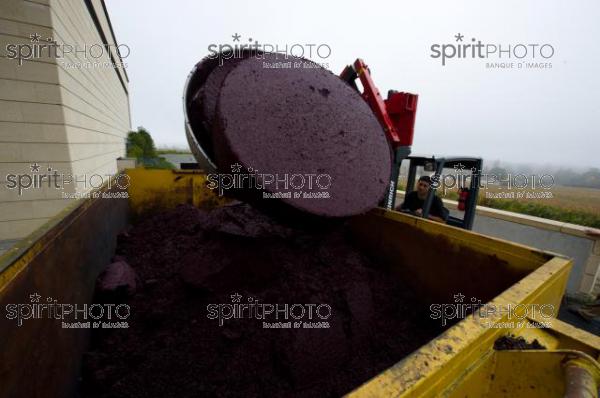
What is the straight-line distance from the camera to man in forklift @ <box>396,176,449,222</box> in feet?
11.6

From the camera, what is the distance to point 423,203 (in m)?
3.56

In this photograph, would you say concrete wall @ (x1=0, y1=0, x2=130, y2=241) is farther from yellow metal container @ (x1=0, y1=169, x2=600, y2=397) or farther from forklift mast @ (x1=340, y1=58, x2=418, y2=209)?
forklift mast @ (x1=340, y1=58, x2=418, y2=209)

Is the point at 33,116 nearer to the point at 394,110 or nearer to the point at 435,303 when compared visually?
the point at 394,110

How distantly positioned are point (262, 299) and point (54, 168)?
312 cm

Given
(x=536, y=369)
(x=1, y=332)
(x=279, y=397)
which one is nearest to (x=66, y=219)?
(x=1, y=332)

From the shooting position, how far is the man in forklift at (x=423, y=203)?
139 inches

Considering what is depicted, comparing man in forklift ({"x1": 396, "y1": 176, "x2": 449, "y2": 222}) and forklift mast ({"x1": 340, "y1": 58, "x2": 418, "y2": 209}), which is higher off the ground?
forklift mast ({"x1": 340, "y1": 58, "x2": 418, "y2": 209})

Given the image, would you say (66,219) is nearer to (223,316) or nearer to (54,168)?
(223,316)

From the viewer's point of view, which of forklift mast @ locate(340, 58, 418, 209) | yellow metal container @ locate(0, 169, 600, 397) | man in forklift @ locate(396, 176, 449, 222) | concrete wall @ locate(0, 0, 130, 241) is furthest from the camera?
man in forklift @ locate(396, 176, 449, 222)

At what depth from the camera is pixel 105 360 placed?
157 centimetres

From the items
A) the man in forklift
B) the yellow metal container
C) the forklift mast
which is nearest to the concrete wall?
the yellow metal container

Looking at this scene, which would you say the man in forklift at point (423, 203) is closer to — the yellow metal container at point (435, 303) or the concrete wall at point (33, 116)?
Result: the yellow metal container at point (435, 303)

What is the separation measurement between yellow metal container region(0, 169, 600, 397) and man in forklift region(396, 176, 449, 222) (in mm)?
1572

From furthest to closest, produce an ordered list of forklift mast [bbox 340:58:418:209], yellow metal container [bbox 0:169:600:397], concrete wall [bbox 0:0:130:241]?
concrete wall [bbox 0:0:130:241], forklift mast [bbox 340:58:418:209], yellow metal container [bbox 0:169:600:397]
